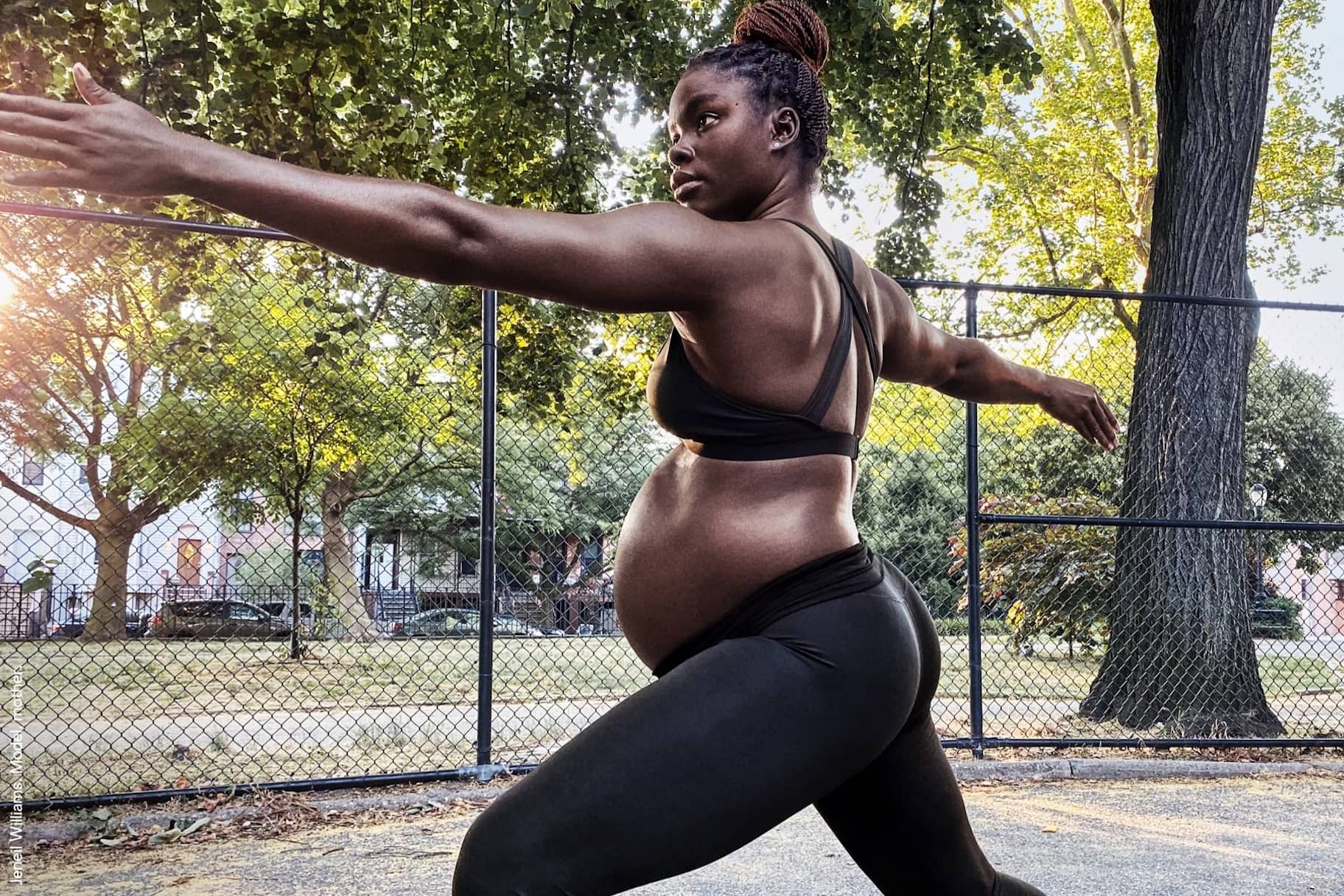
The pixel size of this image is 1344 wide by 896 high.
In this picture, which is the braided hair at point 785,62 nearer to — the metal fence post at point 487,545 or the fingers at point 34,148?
the fingers at point 34,148

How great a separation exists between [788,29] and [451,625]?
10306 millimetres

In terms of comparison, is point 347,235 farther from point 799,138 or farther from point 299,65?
point 299,65

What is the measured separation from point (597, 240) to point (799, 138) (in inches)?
22.0

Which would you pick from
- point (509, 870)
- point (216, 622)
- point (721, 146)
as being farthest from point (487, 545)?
A: point (216, 622)

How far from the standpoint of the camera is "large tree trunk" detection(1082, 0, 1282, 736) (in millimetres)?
7020

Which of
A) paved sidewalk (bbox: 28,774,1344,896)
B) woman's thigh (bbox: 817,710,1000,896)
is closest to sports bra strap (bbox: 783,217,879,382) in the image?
woman's thigh (bbox: 817,710,1000,896)

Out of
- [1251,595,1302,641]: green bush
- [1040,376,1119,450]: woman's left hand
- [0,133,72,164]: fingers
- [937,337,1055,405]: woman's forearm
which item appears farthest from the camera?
[1251,595,1302,641]: green bush

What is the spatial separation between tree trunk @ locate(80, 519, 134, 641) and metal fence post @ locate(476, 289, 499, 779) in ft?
21.5

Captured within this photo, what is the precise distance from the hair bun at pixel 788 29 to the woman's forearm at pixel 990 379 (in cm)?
77

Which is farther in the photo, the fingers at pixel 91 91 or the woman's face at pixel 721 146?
the woman's face at pixel 721 146

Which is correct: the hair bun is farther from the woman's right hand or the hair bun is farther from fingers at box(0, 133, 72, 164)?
fingers at box(0, 133, 72, 164)

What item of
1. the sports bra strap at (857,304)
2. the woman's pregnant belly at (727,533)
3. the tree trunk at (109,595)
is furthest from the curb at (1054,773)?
the tree trunk at (109,595)

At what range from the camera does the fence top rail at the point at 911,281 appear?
4.76m

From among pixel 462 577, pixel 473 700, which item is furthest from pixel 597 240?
pixel 473 700
